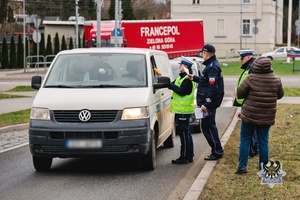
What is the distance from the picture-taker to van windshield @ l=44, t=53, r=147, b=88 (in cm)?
1086

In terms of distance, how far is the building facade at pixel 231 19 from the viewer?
3189 inches

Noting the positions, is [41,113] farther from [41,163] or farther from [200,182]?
[200,182]

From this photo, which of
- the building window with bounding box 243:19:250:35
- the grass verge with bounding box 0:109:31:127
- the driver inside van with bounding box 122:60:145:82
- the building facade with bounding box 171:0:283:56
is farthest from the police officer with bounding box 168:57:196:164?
the building window with bounding box 243:19:250:35

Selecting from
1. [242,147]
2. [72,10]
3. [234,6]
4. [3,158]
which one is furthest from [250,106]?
[72,10]

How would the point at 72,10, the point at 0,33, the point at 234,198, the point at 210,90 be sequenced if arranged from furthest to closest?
1. the point at 72,10
2. the point at 0,33
3. the point at 210,90
4. the point at 234,198

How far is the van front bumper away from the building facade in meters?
71.2

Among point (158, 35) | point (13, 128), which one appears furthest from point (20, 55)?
point (13, 128)

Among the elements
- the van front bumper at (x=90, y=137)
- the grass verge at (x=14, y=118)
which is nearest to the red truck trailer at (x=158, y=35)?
the grass verge at (x=14, y=118)

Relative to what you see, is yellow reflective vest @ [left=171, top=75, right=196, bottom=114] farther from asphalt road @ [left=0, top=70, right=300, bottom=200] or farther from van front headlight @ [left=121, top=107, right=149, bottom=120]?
van front headlight @ [left=121, top=107, right=149, bottom=120]

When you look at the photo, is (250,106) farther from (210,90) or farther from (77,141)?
(77,141)

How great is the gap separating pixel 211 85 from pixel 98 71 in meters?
1.82

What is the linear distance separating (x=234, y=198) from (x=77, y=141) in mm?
2764

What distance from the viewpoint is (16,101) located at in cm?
2445

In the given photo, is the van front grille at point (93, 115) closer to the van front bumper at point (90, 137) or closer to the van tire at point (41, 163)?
the van front bumper at point (90, 137)
